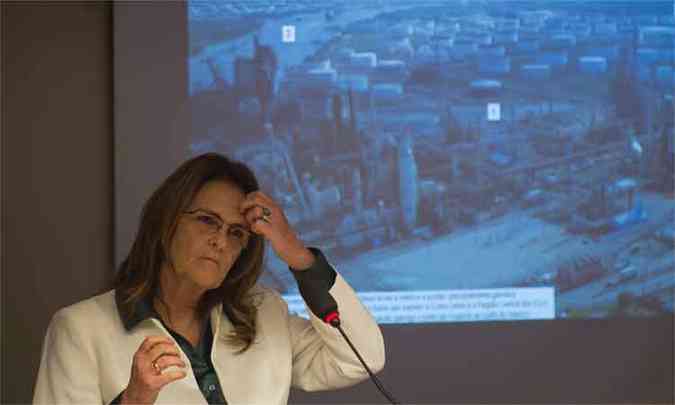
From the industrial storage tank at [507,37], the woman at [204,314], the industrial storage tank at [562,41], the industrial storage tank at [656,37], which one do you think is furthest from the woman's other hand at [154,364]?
the industrial storage tank at [656,37]

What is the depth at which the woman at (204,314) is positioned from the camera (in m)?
1.92

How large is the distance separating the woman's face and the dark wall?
193 cm

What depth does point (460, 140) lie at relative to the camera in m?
3.96

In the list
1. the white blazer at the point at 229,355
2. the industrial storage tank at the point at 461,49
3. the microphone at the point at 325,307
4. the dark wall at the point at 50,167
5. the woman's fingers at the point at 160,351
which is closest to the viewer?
the woman's fingers at the point at 160,351

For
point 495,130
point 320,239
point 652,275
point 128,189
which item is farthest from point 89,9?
point 652,275

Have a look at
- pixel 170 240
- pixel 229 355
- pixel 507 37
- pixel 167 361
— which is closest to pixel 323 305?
pixel 229 355

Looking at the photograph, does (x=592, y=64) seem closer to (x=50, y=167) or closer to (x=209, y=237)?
(x=50, y=167)

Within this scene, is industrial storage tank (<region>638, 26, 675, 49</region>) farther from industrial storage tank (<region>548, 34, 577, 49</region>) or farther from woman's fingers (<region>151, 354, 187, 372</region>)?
woman's fingers (<region>151, 354, 187, 372</region>)

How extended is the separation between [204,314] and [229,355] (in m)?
0.12

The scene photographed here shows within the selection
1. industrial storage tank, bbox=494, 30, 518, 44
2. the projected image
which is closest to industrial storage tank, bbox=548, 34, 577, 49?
the projected image

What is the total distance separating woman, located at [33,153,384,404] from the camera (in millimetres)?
1924

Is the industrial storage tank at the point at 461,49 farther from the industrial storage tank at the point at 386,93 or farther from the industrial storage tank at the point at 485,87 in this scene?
the industrial storage tank at the point at 386,93

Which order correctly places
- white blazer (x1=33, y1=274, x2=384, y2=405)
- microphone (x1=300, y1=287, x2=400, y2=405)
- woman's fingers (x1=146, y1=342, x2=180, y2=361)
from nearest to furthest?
1. woman's fingers (x1=146, y1=342, x2=180, y2=361)
2. white blazer (x1=33, y1=274, x2=384, y2=405)
3. microphone (x1=300, y1=287, x2=400, y2=405)

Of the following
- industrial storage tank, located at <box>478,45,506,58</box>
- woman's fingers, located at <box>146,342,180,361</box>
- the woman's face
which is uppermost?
industrial storage tank, located at <box>478,45,506,58</box>
